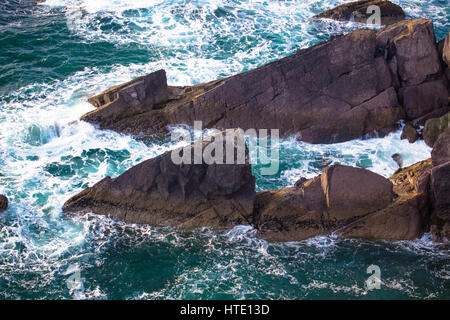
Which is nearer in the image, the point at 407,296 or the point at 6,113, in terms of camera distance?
the point at 407,296

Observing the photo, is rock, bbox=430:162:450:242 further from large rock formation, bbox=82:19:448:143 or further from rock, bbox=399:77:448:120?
rock, bbox=399:77:448:120

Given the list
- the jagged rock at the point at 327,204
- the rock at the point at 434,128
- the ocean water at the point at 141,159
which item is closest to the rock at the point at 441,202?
the ocean water at the point at 141,159

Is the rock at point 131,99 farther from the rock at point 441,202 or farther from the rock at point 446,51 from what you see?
the rock at point 441,202

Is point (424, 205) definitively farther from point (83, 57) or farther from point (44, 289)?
point (83, 57)

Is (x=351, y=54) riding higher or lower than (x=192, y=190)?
higher

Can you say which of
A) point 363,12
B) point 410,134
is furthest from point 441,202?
point 363,12

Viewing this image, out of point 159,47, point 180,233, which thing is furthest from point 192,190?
point 159,47

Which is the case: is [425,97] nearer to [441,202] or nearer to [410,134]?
[410,134]

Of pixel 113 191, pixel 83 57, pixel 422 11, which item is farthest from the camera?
pixel 422 11
